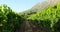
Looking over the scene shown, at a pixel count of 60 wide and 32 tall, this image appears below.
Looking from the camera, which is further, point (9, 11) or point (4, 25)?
point (9, 11)

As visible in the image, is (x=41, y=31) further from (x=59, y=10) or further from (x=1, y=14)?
(x=1, y=14)

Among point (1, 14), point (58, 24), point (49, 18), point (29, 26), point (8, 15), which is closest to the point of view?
point (1, 14)

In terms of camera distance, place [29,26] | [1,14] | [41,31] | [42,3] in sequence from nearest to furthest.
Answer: [1,14], [41,31], [29,26], [42,3]

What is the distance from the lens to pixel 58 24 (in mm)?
17438

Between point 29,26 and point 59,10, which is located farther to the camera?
point 29,26

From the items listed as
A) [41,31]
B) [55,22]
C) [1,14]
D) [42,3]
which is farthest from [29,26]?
[42,3]

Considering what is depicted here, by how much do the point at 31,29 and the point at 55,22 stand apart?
5539mm

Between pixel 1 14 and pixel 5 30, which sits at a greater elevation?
pixel 1 14

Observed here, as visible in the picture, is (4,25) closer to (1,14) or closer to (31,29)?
(1,14)

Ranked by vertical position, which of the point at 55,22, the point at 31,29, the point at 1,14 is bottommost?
the point at 31,29

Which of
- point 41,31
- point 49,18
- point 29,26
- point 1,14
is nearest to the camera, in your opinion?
point 1,14

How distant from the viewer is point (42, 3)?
182 ft

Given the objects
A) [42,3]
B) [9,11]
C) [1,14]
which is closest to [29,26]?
[9,11]

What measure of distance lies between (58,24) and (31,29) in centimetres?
570
